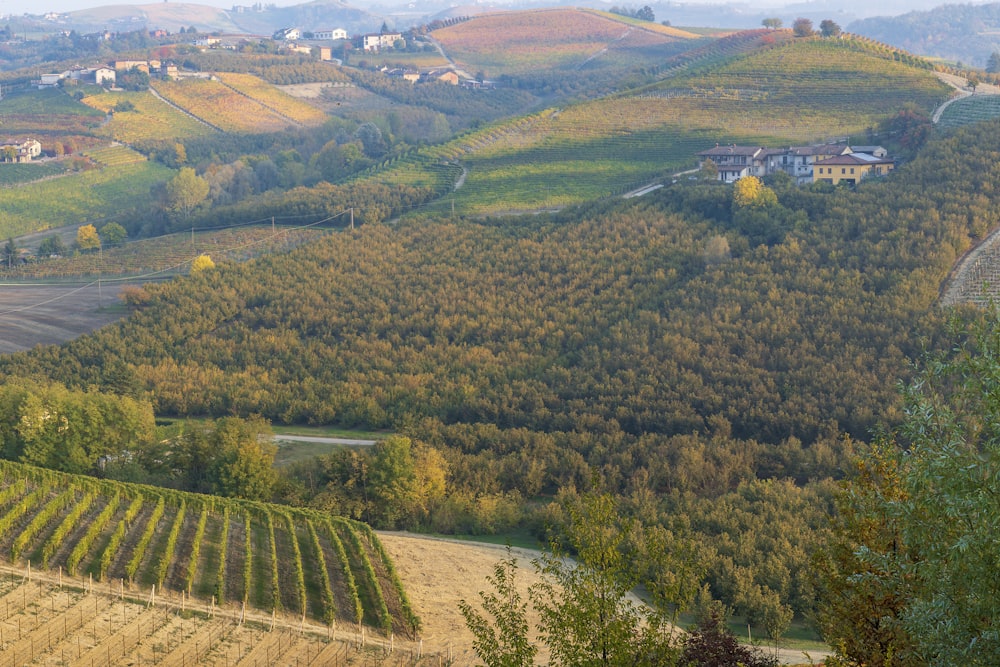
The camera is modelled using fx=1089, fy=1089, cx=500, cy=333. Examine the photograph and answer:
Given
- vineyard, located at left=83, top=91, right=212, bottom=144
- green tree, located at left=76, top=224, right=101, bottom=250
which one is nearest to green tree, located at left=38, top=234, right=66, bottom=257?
green tree, located at left=76, top=224, right=101, bottom=250

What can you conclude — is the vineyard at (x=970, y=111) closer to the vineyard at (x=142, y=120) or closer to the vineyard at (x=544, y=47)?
the vineyard at (x=142, y=120)

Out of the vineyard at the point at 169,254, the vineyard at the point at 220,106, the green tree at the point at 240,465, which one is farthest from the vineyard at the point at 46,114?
the green tree at the point at 240,465

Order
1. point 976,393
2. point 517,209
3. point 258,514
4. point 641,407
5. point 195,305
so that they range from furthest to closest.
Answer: point 517,209 < point 195,305 < point 641,407 < point 258,514 < point 976,393

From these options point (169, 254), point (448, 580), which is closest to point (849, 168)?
point (169, 254)

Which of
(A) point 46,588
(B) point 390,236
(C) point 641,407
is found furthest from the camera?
(B) point 390,236

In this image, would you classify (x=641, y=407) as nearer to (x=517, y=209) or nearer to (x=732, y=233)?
(x=732, y=233)

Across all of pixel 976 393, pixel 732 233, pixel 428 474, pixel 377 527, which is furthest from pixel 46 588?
pixel 732 233
